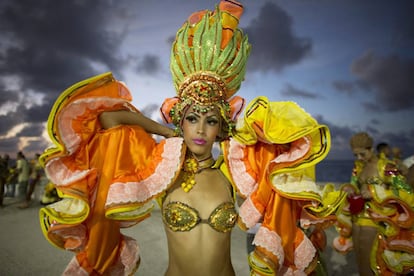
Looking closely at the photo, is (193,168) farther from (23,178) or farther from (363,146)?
(23,178)

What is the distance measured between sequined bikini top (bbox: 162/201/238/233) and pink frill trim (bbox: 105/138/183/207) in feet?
0.68

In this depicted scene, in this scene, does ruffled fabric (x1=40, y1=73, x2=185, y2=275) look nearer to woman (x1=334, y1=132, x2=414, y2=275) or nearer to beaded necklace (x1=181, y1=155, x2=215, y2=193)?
beaded necklace (x1=181, y1=155, x2=215, y2=193)

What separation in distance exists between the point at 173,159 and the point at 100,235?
0.59m

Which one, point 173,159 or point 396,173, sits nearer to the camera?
point 173,159

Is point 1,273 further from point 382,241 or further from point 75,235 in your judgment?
point 382,241

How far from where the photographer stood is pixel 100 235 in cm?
157

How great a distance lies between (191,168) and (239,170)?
328mm

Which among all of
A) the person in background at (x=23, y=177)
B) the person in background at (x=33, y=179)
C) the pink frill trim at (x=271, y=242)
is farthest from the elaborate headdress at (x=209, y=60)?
→ the person in background at (x=23, y=177)

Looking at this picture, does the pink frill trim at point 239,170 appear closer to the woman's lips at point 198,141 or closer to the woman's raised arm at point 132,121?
the woman's lips at point 198,141

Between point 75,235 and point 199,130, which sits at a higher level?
point 199,130

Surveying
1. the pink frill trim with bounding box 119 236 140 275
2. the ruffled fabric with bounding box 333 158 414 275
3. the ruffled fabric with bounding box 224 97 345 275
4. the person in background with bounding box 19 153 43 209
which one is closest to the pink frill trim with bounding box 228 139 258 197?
the ruffled fabric with bounding box 224 97 345 275

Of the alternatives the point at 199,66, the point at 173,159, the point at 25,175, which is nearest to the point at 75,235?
the point at 173,159

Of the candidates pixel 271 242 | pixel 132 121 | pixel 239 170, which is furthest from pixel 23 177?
pixel 271 242

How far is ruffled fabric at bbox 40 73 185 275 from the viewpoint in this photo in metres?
1.46
